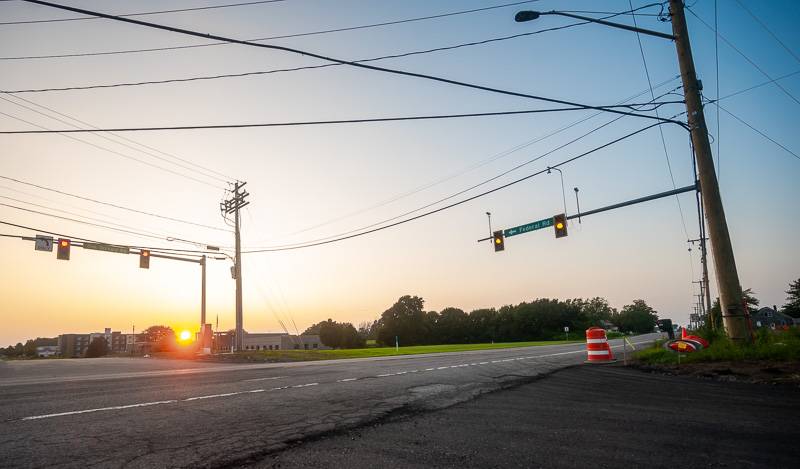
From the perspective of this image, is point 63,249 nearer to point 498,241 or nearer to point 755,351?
point 498,241

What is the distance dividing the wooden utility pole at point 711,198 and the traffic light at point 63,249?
29.2m

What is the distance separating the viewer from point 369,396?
694 cm

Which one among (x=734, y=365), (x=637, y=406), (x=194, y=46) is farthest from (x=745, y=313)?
(x=194, y=46)

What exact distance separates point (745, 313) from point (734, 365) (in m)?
2.55

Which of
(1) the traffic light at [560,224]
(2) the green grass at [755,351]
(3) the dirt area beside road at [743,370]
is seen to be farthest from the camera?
(1) the traffic light at [560,224]

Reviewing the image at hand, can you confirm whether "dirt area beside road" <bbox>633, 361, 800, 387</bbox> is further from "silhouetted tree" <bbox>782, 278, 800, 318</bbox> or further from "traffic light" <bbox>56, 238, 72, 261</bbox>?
"silhouetted tree" <bbox>782, 278, 800, 318</bbox>

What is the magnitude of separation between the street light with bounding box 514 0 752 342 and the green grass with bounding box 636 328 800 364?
1.53 feet

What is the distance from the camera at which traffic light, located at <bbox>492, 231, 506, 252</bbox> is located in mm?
24250

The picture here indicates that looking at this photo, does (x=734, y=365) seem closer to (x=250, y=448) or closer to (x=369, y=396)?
(x=369, y=396)

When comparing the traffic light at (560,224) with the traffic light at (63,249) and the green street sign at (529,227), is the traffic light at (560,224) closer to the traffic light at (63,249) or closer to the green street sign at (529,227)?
the green street sign at (529,227)

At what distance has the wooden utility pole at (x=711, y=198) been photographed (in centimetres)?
1115

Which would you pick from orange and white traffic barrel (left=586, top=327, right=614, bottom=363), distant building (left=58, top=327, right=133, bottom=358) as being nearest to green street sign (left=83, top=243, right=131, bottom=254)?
orange and white traffic barrel (left=586, top=327, right=614, bottom=363)

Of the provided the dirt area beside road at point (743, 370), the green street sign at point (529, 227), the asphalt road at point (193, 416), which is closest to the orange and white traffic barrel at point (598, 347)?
the dirt area beside road at point (743, 370)

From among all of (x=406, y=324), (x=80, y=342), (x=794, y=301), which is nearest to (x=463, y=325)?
(x=406, y=324)
